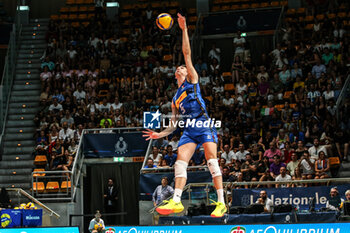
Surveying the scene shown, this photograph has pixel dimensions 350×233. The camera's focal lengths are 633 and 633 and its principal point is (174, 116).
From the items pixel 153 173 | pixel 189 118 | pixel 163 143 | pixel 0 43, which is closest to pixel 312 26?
pixel 163 143

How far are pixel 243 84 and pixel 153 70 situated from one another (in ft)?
13.9

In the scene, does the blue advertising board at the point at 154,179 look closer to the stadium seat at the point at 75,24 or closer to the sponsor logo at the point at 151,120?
the sponsor logo at the point at 151,120

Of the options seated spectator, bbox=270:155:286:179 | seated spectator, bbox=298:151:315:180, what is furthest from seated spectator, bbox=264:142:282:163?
seated spectator, bbox=298:151:315:180

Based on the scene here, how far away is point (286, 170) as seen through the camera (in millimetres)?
19500

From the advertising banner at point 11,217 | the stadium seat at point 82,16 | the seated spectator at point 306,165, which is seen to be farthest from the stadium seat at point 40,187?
the stadium seat at point 82,16

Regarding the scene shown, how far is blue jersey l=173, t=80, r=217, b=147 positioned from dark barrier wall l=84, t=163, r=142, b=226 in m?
13.9

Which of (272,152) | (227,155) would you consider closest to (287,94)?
(272,152)

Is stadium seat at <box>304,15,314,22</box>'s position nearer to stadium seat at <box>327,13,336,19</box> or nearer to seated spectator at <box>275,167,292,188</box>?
stadium seat at <box>327,13,336,19</box>

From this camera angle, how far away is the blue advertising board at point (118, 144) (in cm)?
2328

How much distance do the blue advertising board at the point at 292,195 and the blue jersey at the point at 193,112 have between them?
787cm

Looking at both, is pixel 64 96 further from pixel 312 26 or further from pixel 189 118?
pixel 189 118

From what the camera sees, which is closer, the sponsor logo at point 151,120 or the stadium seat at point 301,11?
the sponsor logo at point 151,120

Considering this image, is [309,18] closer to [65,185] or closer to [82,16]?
[82,16]

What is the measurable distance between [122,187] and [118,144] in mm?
2012
